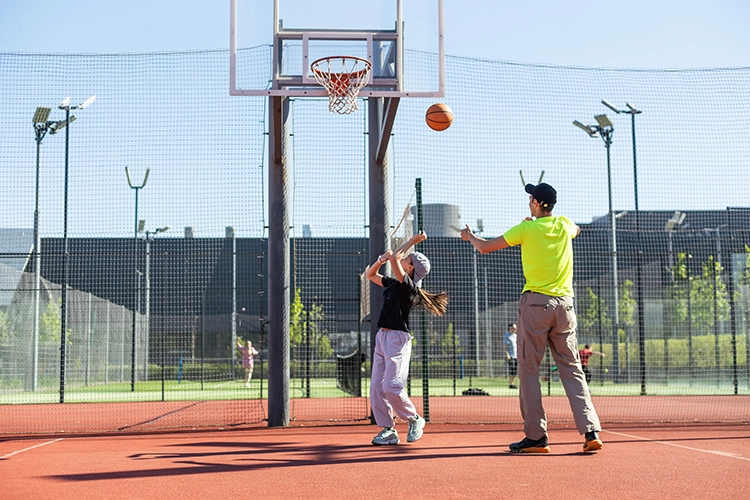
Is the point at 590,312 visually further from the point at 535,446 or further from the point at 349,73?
the point at 535,446

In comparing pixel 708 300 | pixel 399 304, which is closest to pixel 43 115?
pixel 399 304

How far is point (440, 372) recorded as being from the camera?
23.7m

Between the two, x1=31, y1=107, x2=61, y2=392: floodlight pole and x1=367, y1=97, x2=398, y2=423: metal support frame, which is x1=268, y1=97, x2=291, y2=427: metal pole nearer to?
x1=367, y1=97, x2=398, y2=423: metal support frame

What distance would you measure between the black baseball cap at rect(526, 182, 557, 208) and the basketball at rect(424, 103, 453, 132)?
1974mm

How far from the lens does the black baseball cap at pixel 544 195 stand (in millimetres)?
6750

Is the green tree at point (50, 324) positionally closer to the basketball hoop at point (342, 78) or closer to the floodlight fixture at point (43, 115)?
the floodlight fixture at point (43, 115)

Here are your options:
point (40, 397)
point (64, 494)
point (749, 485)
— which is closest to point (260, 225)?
point (64, 494)

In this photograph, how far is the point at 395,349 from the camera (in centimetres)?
720

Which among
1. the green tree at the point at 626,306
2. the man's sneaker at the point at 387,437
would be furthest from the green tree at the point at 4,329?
the green tree at the point at 626,306

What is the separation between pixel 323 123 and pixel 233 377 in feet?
54.8

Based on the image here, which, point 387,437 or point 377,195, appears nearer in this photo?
point 387,437

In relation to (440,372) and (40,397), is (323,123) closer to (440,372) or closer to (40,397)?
(40,397)

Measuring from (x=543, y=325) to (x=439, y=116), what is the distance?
3008 millimetres

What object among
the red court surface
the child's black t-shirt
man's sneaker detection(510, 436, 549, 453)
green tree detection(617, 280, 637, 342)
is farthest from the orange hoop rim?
green tree detection(617, 280, 637, 342)
